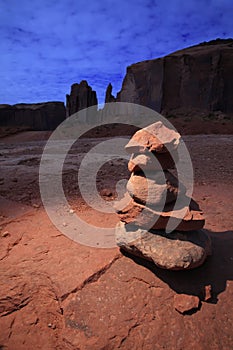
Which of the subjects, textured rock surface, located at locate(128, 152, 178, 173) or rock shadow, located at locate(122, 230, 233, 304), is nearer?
rock shadow, located at locate(122, 230, 233, 304)

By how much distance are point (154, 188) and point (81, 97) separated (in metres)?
29.0

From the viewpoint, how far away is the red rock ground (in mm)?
1467

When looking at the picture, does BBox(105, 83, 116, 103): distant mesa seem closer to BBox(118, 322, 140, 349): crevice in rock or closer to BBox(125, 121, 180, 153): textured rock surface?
BBox(125, 121, 180, 153): textured rock surface

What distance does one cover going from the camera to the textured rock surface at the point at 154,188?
190cm

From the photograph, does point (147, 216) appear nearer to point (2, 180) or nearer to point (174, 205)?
point (174, 205)

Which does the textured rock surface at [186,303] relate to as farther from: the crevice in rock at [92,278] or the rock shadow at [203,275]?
the crevice in rock at [92,278]

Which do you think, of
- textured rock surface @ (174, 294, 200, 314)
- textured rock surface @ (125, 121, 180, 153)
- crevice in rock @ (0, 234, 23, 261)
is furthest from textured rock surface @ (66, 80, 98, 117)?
textured rock surface @ (174, 294, 200, 314)

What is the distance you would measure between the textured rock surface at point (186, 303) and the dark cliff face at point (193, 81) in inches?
717

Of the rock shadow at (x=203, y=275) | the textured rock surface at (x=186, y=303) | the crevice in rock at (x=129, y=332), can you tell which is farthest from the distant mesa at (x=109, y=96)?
the crevice in rock at (x=129, y=332)

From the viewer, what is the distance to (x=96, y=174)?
459cm

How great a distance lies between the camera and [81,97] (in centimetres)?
2856

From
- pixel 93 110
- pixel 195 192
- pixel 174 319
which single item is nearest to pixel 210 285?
pixel 174 319

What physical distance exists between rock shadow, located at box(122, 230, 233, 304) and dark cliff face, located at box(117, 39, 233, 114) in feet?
58.2

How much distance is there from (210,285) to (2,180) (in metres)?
3.82
